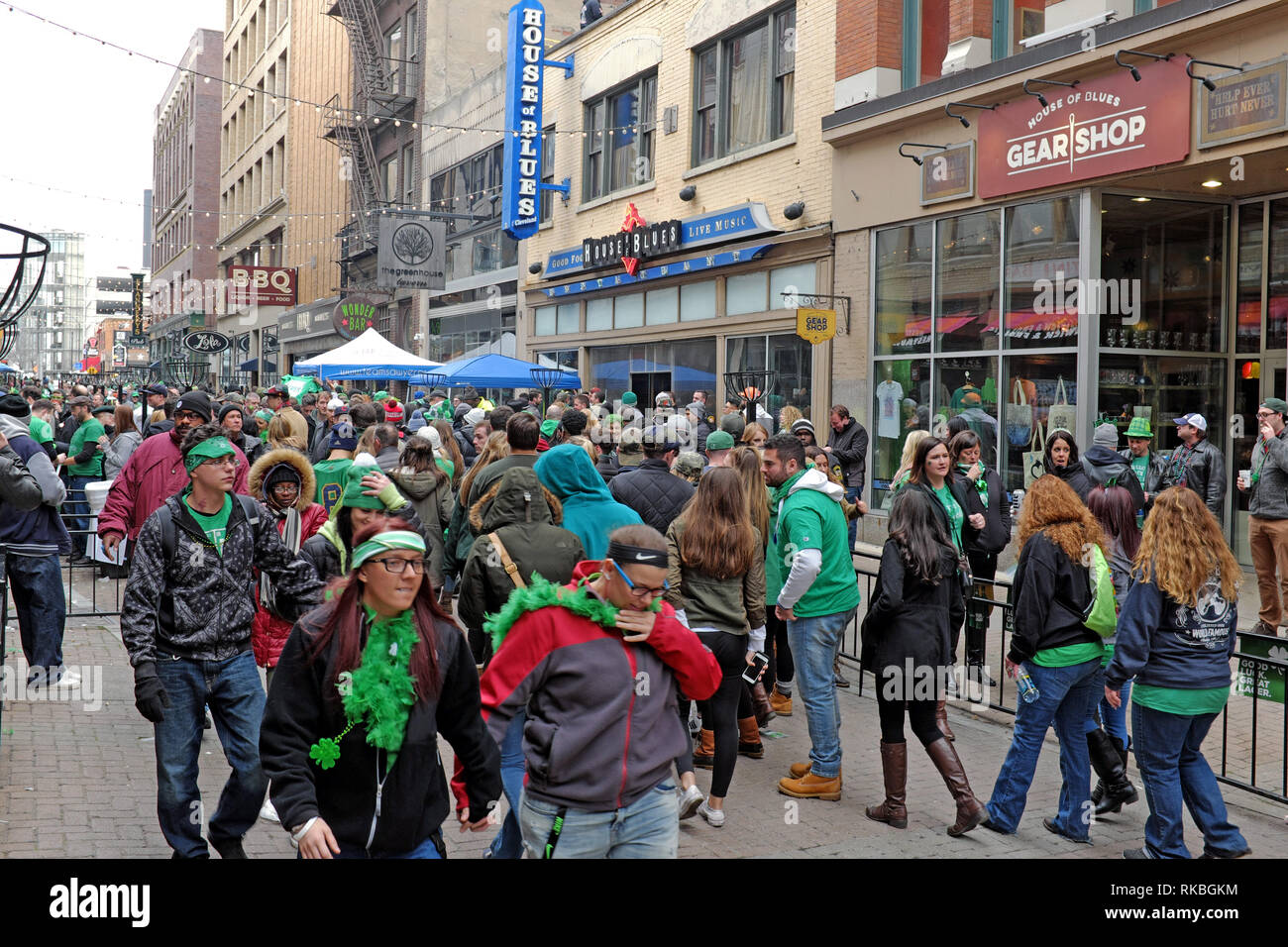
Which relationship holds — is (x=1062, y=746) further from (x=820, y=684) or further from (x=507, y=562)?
(x=507, y=562)

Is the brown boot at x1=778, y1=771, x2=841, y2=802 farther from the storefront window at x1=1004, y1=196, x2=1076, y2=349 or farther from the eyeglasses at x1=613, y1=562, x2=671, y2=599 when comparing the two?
the storefront window at x1=1004, y1=196, x2=1076, y2=349

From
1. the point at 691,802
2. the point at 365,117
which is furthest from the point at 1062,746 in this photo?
the point at 365,117

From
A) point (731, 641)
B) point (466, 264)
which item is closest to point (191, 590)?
point (731, 641)

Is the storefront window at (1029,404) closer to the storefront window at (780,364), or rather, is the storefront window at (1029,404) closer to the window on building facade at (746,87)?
the storefront window at (780,364)

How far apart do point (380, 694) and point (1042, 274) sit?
12.1 metres

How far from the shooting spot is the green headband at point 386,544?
3455mm

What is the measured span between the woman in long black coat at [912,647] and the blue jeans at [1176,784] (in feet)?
2.84

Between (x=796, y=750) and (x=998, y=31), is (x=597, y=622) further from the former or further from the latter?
(x=998, y=31)

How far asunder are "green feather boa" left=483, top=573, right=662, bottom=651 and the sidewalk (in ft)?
6.53

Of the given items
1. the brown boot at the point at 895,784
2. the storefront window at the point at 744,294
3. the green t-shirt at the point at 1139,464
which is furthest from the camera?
the storefront window at the point at 744,294

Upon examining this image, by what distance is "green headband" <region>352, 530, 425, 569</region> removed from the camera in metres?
3.46

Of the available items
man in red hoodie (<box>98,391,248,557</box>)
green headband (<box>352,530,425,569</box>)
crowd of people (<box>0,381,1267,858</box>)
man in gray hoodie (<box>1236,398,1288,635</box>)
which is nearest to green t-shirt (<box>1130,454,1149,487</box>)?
man in gray hoodie (<box>1236,398,1288,635</box>)

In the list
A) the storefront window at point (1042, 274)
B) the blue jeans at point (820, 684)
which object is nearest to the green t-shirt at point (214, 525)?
the blue jeans at point (820, 684)
